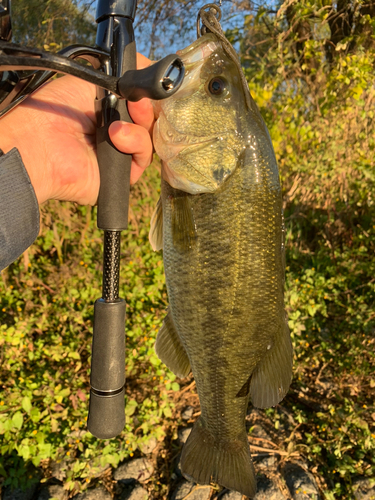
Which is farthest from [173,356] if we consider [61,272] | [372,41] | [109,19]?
[372,41]

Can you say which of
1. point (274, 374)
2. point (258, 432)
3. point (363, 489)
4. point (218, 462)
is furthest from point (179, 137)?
point (363, 489)

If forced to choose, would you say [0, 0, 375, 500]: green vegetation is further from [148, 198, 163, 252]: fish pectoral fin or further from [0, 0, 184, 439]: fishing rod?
[148, 198, 163, 252]: fish pectoral fin

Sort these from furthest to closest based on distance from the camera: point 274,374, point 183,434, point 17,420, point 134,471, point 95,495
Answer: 1. point 183,434
2. point 134,471
3. point 95,495
4. point 17,420
5. point 274,374

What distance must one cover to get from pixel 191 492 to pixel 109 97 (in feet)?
9.10

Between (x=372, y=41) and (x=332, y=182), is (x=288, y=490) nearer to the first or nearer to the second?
(x=332, y=182)

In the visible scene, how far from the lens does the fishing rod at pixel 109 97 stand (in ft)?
3.59

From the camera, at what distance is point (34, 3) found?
3.63 meters

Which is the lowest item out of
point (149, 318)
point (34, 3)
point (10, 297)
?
→ point (149, 318)

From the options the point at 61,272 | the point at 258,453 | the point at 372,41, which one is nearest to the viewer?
the point at 258,453

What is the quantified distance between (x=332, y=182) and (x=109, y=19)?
4.26 meters

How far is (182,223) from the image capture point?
154 centimetres

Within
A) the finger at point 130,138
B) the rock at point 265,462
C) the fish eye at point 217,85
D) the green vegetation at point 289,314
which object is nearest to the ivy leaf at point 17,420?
the green vegetation at point 289,314

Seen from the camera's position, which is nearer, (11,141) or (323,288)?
(11,141)

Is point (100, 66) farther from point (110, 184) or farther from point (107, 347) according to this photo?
point (107, 347)
